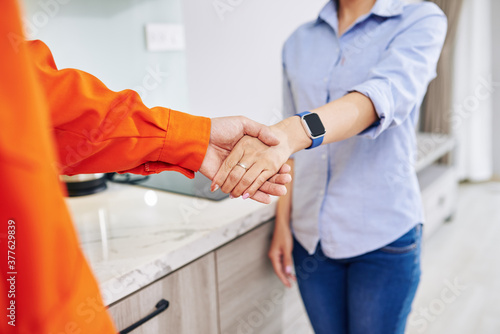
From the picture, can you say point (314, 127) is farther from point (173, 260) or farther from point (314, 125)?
point (173, 260)

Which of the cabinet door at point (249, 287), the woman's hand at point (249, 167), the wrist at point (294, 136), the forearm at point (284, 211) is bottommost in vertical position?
the cabinet door at point (249, 287)

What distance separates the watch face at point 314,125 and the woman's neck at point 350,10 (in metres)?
0.35

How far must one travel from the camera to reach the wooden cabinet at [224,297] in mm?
837

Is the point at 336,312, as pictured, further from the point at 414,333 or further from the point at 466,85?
the point at 466,85

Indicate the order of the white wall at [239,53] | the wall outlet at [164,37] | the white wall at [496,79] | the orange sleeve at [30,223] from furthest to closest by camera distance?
the white wall at [496,79] → the white wall at [239,53] → the wall outlet at [164,37] → the orange sleeve at [30,223]

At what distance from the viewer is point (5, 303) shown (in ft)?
0.96

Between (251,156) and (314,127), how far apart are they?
0.14m

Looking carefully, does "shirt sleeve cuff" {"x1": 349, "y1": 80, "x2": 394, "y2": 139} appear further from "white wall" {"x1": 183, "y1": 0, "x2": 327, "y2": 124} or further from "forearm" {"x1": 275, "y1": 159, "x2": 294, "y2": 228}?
"white wall" {"x1": 183, "y1": 0, "x2": 327, "y2": 124}

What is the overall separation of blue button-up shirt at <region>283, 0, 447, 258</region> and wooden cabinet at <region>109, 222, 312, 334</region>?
161 millimetres

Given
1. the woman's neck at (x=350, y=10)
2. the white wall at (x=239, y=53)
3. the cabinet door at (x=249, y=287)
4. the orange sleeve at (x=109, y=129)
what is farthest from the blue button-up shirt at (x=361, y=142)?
the white wall at (x=239, y=53)

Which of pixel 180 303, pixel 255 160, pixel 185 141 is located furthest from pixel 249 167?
pixel 180 303

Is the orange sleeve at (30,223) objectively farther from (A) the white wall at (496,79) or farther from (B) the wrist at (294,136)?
(A) the white wall at (496,79)

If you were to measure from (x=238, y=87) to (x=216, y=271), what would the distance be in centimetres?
95

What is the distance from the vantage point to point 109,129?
2.23 ft
